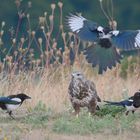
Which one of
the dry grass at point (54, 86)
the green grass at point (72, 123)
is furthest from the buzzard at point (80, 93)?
the dry grass at point (54, 86)

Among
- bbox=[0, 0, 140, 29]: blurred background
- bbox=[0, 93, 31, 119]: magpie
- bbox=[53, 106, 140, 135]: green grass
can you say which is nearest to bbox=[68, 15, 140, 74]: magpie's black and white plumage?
bbox=[53, 106, 140, 135]: green grass

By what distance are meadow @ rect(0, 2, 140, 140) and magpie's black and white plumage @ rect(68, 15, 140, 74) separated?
0.61m

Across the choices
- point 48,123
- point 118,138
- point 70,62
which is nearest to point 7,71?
point 70,62

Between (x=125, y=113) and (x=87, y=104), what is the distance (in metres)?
0.48

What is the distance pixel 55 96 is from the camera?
41.6 feet

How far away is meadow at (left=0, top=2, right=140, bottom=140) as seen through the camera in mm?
9727

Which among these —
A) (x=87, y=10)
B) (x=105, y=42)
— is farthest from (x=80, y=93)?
(x=87, y=10)

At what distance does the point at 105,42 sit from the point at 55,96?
1.57 m

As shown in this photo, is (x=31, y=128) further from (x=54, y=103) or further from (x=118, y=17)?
(x=118, y=17)

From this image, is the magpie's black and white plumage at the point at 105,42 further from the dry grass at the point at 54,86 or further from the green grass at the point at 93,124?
the green grass at the point at 93,124

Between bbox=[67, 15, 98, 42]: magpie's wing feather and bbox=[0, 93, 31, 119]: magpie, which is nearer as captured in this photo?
bbox=[0, 93, 31, 119]: magpie

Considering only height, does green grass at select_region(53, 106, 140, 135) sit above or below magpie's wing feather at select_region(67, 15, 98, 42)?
below

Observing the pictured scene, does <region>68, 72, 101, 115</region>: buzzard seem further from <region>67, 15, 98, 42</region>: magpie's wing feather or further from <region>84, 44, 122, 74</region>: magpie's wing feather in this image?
<region>67, 15, 98, 42</region>: magpie's wing feather

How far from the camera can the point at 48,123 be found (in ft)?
33.5
